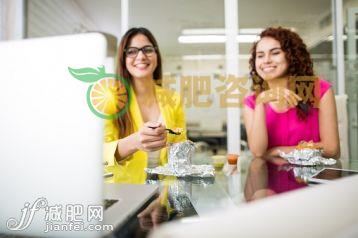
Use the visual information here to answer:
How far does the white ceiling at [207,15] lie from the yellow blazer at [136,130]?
0.97 metres

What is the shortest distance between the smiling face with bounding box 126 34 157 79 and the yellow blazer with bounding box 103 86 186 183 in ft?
A: 0.43

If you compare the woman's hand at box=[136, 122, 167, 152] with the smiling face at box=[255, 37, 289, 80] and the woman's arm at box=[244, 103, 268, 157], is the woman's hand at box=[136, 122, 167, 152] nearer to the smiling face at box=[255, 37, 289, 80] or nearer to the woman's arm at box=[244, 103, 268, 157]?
the woman's arm at box=[244, 103, 268, 157]

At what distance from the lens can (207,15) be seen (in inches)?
110

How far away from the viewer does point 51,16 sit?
3008 mm

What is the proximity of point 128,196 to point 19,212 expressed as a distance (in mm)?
221

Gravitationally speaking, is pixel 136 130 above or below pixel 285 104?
below

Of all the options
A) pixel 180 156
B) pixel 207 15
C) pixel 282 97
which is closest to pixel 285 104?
pixel 282 97

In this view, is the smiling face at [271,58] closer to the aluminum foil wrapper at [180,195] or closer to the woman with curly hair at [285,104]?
the woman with curly hair at [285,104]

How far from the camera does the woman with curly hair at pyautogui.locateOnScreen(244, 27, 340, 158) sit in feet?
5.49

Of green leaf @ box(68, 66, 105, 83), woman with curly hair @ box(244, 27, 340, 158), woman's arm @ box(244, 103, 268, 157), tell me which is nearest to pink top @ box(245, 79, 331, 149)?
woman with curly hair @ box(244, 27, 340, 158)

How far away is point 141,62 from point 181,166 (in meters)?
1.12

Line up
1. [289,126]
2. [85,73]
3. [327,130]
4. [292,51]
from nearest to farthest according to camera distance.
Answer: [85,73] → [327,130] → [289,126] → [292,51]

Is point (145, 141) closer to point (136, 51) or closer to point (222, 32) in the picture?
point (136, 51)

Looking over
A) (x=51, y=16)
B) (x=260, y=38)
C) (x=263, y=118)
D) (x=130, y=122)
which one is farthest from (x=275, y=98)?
(x=51, y=16)
